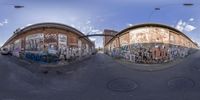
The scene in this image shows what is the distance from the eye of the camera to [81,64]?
33031 millimetres

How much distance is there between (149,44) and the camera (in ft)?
113

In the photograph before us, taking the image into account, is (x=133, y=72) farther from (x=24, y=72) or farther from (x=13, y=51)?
(x=13, y=51)

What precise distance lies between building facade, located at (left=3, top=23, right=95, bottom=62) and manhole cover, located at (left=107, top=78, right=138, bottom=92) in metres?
10.3

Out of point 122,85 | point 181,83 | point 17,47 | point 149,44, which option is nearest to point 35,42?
point 17,47

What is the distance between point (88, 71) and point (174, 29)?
13815mm

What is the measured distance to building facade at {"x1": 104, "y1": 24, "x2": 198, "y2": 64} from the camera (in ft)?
113

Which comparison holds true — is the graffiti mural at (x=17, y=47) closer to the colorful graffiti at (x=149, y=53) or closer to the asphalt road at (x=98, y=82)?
the asphalt road at (x=98, y=82)

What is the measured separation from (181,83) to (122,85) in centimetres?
504

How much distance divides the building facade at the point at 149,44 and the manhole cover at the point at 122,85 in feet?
30.8

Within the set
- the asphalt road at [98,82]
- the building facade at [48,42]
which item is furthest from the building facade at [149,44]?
the building facade at [48,42]

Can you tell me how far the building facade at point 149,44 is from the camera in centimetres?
3438

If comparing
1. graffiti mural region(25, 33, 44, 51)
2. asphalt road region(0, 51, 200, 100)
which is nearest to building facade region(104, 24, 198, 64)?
asphalt road region(0, 51, 200, 100)

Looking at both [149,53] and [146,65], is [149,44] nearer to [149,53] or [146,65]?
[149,53]

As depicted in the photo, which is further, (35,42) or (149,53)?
(149,53)
